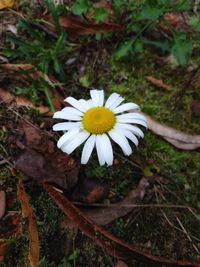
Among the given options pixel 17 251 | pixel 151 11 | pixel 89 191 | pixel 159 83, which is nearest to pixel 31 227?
pixel 17 251

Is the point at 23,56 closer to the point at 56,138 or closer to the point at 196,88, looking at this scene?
the point at 56,138

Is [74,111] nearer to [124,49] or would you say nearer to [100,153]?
[100,153]

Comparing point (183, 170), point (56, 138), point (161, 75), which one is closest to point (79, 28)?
point (161, 75)

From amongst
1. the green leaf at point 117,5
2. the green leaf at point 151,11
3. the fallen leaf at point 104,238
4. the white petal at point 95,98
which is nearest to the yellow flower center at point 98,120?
the white petal at point 95,98

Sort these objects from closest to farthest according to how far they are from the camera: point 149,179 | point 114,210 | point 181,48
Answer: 1. point 114,210
2. point 149,179
3. point 181,48

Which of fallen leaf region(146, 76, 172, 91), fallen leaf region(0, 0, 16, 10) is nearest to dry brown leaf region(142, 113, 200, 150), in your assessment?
fallen leaf region(146, 76, 172, 91)

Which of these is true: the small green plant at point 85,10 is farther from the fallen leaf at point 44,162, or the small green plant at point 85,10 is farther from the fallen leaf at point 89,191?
the fallen leaf at point 89,191
